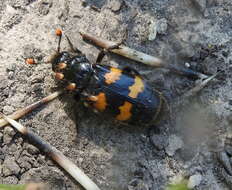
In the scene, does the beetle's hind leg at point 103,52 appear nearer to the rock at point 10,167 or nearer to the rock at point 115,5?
the rock at point 115,5

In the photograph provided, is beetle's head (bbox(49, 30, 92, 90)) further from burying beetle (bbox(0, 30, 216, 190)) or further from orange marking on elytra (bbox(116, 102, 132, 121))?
orange marking on elytra (bbox(116, 102, 132, 121))

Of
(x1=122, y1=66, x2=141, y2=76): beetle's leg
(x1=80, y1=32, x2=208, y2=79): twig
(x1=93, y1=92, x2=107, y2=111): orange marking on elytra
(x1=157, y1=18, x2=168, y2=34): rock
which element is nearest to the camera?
(x1=93, y1=92, x2=107, y2=111): orange marking on elytra

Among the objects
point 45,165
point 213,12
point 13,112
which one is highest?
point 213,12

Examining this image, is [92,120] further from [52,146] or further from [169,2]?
[169,2]

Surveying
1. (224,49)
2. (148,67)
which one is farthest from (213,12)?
(148,67)

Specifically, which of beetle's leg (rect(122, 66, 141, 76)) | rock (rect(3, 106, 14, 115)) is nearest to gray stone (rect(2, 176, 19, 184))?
rock (rect(3, 106, 14, 115))

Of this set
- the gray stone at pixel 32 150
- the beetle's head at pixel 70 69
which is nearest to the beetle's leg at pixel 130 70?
the beetle's head at pixel 70 69
